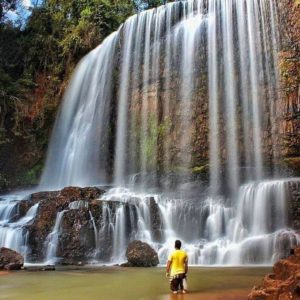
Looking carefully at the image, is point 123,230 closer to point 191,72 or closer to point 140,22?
point 191,72

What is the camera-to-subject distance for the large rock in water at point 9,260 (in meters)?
12.8

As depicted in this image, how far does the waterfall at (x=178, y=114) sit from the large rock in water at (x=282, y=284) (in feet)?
31.8

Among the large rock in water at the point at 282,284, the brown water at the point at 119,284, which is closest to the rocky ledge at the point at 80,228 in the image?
the brown water at the point at 119,284

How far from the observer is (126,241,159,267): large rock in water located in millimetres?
13305

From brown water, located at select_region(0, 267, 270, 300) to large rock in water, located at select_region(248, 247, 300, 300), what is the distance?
77 centimetres

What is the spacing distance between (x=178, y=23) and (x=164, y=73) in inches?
119

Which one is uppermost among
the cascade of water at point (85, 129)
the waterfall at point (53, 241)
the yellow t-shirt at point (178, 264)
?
the cascade of water at point (85, 129)

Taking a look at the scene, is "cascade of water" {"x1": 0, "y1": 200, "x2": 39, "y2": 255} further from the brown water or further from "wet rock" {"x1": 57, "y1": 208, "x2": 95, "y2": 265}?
the brown water

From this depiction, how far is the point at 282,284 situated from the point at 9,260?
9114mm

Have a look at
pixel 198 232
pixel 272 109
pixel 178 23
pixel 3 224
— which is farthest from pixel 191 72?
pixel 3 224

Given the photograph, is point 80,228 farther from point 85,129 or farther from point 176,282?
point 85,129

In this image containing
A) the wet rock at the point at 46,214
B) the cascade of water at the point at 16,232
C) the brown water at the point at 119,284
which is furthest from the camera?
the cascade of water at the point at 16,232

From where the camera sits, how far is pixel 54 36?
3022cm

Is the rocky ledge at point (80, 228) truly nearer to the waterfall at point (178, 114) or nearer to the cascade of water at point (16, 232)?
the cascade of water at point (16, 232)
